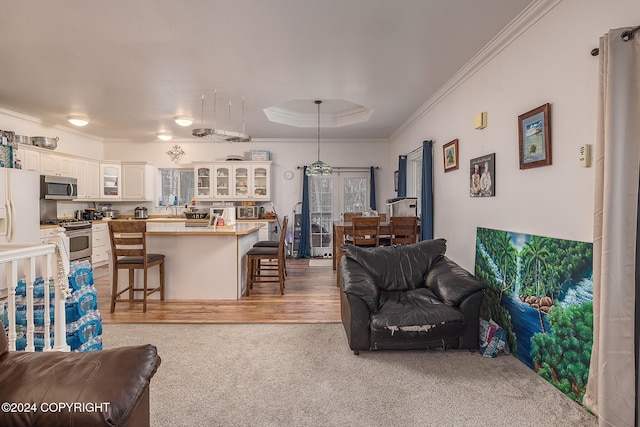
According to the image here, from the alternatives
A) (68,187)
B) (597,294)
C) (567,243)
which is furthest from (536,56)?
(68,187)

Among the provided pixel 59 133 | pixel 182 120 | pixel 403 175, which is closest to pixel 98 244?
pixel 59 133

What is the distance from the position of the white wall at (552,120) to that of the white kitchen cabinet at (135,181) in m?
6.12

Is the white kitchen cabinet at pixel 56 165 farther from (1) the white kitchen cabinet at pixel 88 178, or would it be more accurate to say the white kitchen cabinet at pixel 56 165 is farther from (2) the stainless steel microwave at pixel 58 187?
(2) the stainless steel microwave at pixel 58 187

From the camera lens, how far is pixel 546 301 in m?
2.30

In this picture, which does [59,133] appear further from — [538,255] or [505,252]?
[538,255]

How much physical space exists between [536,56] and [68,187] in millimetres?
6688

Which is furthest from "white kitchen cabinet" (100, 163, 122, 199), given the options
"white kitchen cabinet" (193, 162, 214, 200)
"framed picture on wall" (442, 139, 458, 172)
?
"framed picture on wall" (442, 139, 458, 172)

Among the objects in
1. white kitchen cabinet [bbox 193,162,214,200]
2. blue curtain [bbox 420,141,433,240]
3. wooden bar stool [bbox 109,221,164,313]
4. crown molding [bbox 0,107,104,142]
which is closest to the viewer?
wooden bar stool [bbox 109,221,164,313]

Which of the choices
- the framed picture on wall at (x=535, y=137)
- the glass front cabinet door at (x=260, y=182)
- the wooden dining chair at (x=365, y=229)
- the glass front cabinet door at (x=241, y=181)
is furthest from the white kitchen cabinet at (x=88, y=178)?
the framed picture on wall at (x=535, y=137)

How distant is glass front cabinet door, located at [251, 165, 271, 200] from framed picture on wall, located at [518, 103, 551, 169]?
5271 millimetres

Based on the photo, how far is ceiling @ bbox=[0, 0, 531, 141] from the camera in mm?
2445

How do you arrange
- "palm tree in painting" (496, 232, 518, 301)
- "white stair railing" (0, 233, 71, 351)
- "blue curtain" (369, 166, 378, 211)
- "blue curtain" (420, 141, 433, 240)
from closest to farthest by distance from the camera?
"white stair railing" (0, 233, 71, 351) < "palm tree in painting" (496, 232, 518, 301) < "blue curtain" (420, 141, 433, 240) < "blue curtain" (369, 166, 378, 211)

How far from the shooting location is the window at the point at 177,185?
7.50 metres

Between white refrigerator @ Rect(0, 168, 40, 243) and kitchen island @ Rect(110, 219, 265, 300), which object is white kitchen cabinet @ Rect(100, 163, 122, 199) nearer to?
white refrigerator @ Rect(0, 168, 40, 243)
